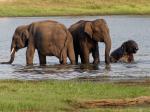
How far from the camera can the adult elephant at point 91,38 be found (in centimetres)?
2798

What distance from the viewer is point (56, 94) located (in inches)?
703

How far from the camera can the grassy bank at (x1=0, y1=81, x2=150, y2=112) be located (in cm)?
1595

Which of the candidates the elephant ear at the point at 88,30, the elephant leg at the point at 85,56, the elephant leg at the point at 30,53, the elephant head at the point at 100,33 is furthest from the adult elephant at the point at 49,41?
the elephant head at the point at 100,33

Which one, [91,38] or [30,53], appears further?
[91,38]

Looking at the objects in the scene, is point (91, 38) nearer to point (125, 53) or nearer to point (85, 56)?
point (85, 56)

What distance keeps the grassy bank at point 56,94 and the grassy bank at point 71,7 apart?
1671 inches

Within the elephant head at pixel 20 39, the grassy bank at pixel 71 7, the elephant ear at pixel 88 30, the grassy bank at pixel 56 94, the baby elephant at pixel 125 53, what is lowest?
the grassy bank at pixel 71 7

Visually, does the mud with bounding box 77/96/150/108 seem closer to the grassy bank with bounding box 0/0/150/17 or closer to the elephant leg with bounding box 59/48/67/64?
the elephant leg with bounding box 59/48/67/64

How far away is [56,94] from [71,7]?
158ft

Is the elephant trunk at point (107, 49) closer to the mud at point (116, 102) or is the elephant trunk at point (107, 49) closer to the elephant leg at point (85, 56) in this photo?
the elephant leg at point (85, 56)

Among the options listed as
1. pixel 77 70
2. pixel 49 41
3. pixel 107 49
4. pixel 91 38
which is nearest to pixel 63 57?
pixel 49 41

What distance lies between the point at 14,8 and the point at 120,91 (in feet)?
152

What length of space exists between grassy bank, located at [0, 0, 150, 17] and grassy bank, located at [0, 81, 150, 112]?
42442mm

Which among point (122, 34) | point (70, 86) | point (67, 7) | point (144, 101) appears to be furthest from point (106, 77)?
point (67, 7)
